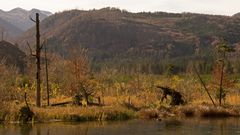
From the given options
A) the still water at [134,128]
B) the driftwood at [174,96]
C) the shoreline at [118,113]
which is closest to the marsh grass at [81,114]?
the shoreline at [118,113]

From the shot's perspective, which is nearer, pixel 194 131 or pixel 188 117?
pixel 194 131

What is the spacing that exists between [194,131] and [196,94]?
81.2 ft

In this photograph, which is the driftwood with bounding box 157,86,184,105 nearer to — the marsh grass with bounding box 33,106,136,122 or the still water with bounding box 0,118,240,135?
the marsh grass with bounding box 33,106,136,122

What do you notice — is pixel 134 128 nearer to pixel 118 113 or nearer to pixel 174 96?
pixel 118 113

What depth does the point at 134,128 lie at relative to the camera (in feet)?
110

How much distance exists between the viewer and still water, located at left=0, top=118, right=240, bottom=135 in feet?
102

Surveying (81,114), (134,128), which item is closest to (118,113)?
(81,114)

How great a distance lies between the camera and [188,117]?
139 ft

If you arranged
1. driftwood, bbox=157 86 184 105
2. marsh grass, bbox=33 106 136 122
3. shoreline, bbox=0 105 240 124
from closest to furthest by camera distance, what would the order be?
shoreline, bbox=0 105 240 124 → marsh grass, bbox=33 106 136 122 → driftwood, bbox=157 86 184 105

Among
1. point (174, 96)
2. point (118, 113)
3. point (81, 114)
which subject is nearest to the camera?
point (81, 114)

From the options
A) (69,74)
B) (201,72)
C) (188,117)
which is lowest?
(201,72)

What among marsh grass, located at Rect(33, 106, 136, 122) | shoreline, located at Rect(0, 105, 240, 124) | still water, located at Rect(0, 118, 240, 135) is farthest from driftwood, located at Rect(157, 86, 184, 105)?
still water, located at Rect(0, 118, 240, 135)

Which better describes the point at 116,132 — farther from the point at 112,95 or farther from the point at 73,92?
the point at 112,95

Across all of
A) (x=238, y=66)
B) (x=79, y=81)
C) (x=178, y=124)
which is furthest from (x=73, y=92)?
(x=238, y=66)
